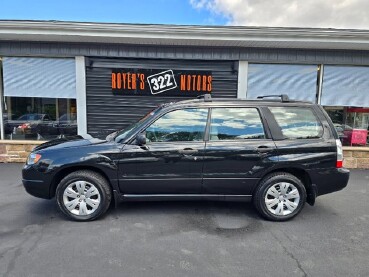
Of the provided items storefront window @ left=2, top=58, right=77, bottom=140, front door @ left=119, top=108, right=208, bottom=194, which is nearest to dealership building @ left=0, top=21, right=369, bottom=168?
storefront window @ left=2, top=58, right=77, bottom=140

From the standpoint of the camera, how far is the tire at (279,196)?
393cm

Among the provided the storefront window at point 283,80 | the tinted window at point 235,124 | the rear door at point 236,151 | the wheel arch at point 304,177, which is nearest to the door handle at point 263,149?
the rear door at point 236,151

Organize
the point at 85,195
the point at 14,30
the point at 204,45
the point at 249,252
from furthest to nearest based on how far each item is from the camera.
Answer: the point at 204,45
the point at 14,30
the point at 85,195
the point at 249,252

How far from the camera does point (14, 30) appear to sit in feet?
20.3

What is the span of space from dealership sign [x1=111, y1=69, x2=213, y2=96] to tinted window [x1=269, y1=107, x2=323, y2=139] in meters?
3.56

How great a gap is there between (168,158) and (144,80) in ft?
13.1

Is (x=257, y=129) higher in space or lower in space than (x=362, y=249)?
higher

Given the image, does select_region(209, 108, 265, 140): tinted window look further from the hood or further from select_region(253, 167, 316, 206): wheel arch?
the hood

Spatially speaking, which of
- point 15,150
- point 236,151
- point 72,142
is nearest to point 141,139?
point 72,142

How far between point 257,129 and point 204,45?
12.6 feet

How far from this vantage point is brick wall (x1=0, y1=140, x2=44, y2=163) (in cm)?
→ 718

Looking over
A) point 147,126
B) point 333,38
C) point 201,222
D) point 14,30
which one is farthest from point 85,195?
point 333,38

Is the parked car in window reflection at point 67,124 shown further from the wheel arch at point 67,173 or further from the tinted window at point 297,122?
the tinted window at point 297,122

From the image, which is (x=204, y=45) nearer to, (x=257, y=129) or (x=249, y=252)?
(x=257, y=129)
